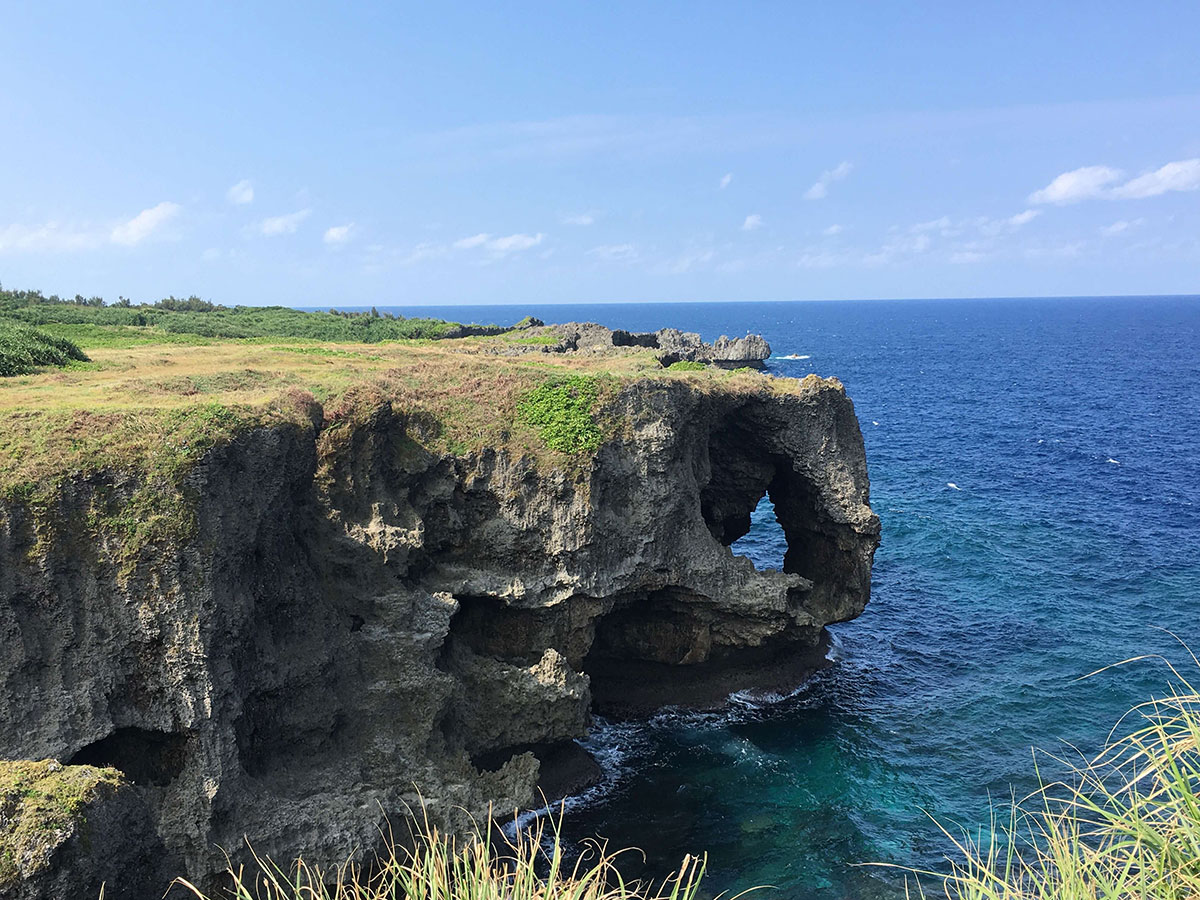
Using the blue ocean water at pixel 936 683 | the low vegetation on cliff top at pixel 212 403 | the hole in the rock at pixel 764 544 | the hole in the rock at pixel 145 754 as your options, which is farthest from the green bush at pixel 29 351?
the hole in the rock at pixel 764 544

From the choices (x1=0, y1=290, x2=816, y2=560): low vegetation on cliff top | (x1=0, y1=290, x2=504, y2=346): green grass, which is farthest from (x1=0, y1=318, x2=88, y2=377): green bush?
(x1=0, y1=290, x2=504, y2=346): green grass

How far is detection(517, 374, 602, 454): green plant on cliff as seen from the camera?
30.9m

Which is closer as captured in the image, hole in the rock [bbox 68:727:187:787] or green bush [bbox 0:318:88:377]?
hole in the rock [bbox 68:727:187:787]

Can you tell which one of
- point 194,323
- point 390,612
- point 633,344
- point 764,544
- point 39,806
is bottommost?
point 764,544

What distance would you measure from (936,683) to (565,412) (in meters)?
19.9

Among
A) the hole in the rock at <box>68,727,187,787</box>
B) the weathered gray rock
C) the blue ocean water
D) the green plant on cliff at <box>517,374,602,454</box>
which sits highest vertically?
the weathered gray rock

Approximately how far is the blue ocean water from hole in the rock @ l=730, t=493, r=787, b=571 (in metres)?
0.24

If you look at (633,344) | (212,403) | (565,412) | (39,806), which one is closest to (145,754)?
(39,806)

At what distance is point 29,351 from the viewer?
32.3 metres

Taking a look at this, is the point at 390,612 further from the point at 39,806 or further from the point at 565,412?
the point at 39,806

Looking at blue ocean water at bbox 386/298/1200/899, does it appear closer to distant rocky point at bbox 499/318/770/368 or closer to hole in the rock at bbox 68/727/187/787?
hole in the rock at bbox 68/727/187/787

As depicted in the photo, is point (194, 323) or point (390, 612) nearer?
point (390, 612)

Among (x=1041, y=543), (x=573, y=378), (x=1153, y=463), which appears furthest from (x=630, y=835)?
(x=1153, y=463)

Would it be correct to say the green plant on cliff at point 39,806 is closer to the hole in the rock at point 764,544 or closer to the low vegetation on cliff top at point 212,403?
the low vegetation on cliff top at point 212,403
